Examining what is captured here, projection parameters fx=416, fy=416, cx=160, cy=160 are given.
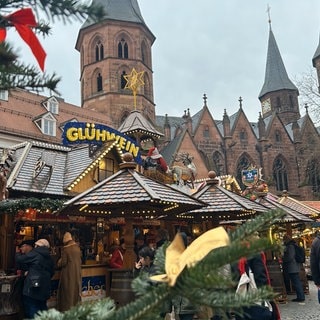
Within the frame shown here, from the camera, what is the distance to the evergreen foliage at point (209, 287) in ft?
3.83

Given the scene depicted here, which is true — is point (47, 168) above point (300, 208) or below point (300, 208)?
above

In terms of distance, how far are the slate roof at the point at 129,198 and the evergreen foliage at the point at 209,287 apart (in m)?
5.72

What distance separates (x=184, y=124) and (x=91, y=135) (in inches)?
1175

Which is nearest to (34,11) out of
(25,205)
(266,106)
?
(25,205)

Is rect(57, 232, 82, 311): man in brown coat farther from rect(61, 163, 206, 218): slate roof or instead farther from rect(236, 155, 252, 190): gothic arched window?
rect(236, 155, 252, 190): gothic arched window

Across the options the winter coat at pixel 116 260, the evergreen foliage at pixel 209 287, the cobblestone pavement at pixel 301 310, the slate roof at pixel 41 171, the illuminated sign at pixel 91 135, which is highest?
the illuminated sign at pixel 91 135

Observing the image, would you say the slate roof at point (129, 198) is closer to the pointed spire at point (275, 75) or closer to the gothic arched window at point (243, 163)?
the gothic arched window at point (243, 163)

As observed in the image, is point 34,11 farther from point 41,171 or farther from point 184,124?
point 184,124

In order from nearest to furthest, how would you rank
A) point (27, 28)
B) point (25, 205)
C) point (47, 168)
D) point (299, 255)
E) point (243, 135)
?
1. point (27, 28)
2. point (25, 205)
3. point (299, 255)
4. point (47, 168)
5. point (243, 135)

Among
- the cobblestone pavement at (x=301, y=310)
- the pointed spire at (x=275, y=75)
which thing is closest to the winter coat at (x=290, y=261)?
the cobblestone pavement at (x=301, y=310)

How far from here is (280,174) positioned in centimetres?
4806

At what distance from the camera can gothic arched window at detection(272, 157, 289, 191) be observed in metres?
47.1

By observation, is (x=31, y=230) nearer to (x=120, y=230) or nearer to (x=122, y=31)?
(x=120, y=230)

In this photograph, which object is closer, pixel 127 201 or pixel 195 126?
pixel 127 201
